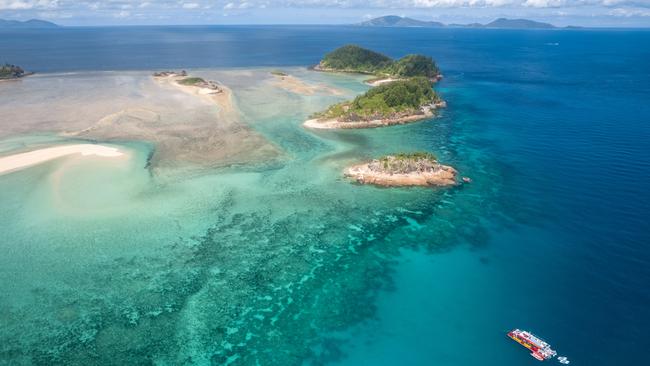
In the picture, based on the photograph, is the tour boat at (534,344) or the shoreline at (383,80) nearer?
the tour boat at (534,344)

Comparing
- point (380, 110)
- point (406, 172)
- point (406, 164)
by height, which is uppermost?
point (380, 110)

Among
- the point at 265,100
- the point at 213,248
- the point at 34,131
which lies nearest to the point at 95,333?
the point at 213,248

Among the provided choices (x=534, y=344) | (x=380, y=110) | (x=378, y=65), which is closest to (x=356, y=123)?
(x=380, y=110)

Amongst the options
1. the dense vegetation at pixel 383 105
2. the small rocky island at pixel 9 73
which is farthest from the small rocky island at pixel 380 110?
the small rocky island at pixel 9 73

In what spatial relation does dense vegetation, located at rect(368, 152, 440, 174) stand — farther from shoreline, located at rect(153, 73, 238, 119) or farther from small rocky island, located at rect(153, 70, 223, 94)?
small rocky island, located at rect(153, 70, 223, 94)

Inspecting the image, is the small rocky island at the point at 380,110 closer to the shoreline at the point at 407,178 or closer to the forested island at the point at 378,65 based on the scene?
the shoreline at the point at 407,178

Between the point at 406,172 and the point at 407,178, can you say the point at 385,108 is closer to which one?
the point at 406,172

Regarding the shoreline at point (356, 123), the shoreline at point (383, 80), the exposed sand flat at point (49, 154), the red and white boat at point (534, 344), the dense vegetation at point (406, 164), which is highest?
the shoreline at point (383, 80)
